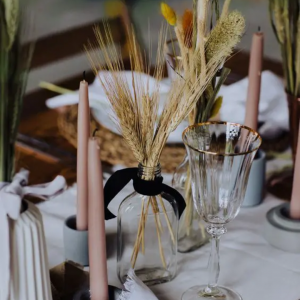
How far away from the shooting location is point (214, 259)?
0.84 metres

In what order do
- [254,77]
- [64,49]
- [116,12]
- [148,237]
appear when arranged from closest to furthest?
1. [148,237]
2. [254,77]
3. [64,49]
4. [116,12]

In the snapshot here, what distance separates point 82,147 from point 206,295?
0.89 feet

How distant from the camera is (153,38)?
223 cm

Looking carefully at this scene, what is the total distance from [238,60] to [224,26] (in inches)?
37.8

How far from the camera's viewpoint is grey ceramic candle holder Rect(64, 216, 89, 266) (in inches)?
35.9

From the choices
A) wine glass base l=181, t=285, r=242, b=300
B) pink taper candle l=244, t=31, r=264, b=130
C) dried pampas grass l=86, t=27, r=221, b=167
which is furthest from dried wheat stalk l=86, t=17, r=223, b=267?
pink taper candle l=244, t=31, r=264, b=130

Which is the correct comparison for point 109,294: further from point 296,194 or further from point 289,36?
point 289,36

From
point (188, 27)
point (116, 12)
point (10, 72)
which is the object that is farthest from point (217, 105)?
point (116, 12)

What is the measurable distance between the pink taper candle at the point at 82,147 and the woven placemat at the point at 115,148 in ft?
0.97

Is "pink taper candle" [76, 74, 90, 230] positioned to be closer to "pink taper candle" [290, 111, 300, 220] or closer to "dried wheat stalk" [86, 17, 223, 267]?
"dried wheat stalk" [86, 17, 223, 267]

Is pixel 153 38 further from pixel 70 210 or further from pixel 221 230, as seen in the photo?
pixel 221 230

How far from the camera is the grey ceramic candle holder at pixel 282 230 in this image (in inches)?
38.4

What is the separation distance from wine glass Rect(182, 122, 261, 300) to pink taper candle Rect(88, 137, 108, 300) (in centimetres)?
15

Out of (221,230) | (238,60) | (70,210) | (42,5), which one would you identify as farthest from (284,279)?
(42,5)
